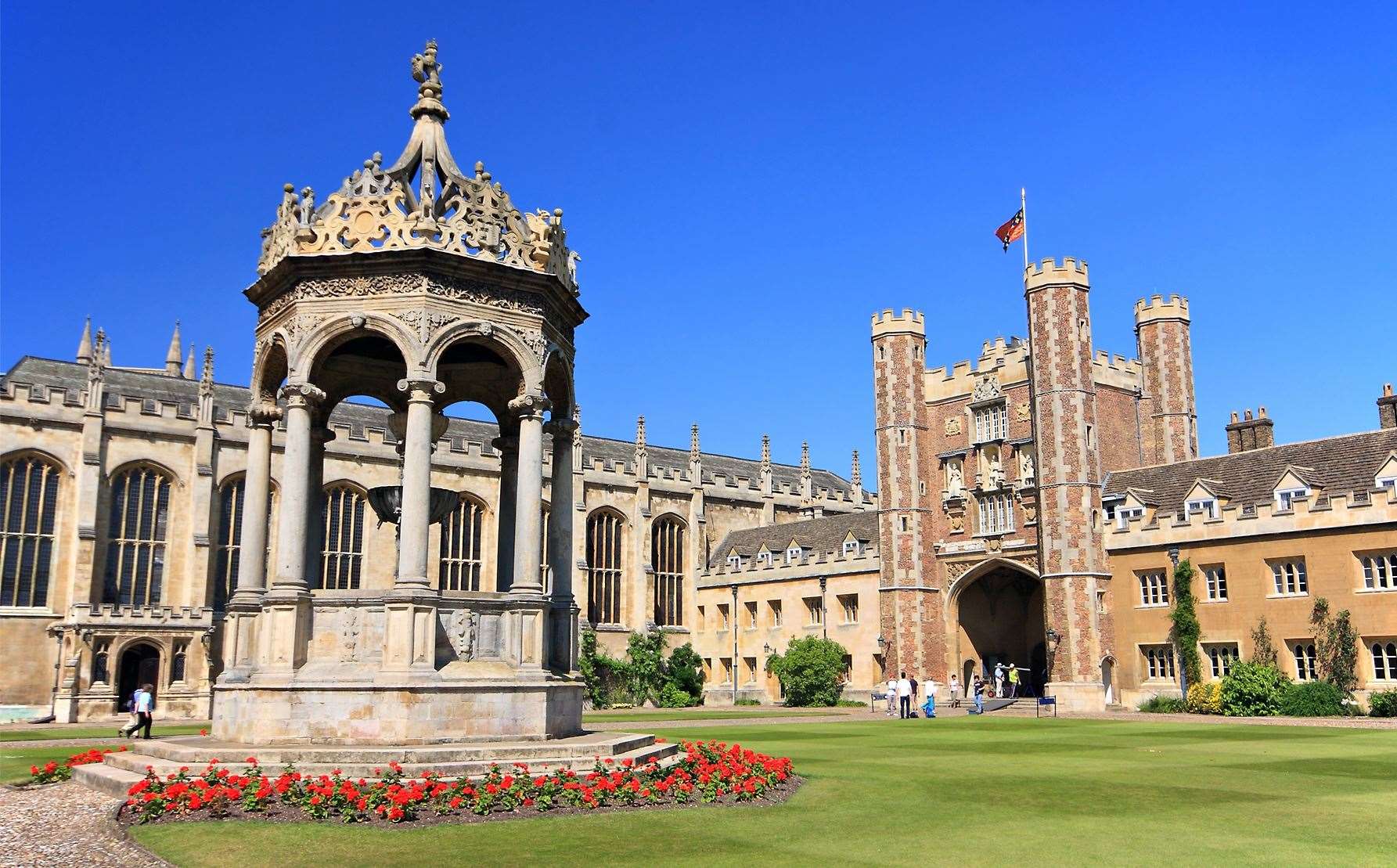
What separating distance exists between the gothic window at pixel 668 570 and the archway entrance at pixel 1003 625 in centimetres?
1851

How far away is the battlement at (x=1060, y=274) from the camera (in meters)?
46.6

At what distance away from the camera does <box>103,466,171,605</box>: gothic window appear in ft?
153

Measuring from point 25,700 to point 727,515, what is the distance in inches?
1461

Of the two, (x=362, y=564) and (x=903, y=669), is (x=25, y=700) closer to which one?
(x=362, y=564)

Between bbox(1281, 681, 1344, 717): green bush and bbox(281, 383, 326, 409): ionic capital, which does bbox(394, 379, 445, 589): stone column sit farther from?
bbox(1281, 681, 1344, 717): green bush

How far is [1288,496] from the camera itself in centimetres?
3934

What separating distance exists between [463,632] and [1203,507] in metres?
33.7

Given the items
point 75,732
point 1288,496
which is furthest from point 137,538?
point 1288,496

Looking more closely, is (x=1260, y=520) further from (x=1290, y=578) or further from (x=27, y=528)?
(x=27, y=528)

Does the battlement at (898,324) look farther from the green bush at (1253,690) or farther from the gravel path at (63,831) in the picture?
the gravel path at (63,831)

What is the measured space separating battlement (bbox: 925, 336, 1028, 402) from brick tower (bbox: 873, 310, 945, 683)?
0.62 meters

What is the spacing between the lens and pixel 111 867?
9.53 meters

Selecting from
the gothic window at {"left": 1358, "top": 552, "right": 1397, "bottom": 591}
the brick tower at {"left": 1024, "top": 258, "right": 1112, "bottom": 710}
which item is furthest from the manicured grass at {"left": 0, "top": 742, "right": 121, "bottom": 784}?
the gothic window at {"left": 1358, "top": 552, "right": 1397, "bottom": 591}

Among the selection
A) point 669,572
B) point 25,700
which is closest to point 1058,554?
point 669,572
